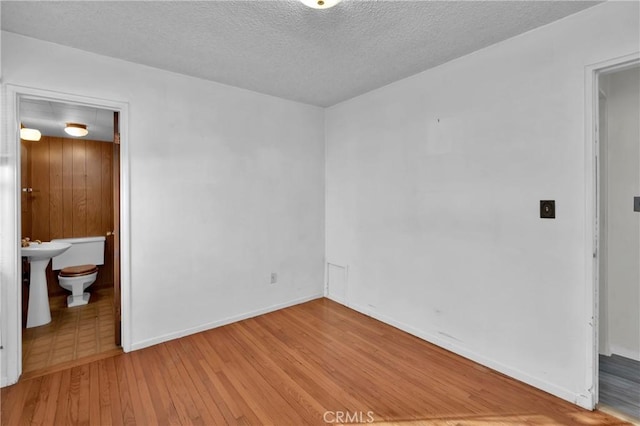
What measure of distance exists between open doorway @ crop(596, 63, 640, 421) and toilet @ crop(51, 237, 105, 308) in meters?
5.61

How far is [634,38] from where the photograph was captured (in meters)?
1.80

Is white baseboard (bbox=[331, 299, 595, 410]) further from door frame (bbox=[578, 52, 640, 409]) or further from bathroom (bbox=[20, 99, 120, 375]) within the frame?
bathroom (bbox=[20, 99, 120, 375])

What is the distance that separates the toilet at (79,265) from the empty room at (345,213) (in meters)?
0.07

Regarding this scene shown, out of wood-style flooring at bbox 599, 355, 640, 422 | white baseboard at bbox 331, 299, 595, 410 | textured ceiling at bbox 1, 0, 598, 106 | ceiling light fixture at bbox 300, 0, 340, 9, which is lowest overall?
wood-style flooring at bbox 599, 355, 640, 422

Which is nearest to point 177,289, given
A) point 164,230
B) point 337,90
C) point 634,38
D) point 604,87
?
point 164,230

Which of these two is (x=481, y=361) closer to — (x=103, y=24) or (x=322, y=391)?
(x=322, y=391)

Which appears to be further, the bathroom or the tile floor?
the bathroom

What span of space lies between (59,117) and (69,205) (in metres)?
1.55

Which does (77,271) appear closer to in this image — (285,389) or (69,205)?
(69,205)

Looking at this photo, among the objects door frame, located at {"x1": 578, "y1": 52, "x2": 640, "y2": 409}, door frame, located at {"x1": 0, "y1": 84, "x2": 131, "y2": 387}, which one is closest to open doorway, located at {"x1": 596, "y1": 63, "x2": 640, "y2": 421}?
door frame, located at {"x1": 578, "y1": 52, "x2": 640, "y2": 409}

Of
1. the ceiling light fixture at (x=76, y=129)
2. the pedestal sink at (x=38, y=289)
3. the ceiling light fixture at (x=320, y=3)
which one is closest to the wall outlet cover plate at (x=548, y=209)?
the ceiling light fixture at (x=320, y=3)

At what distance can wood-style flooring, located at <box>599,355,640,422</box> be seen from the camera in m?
2.02

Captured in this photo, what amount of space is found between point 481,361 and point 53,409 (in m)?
3.12

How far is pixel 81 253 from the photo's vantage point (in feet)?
14.6
